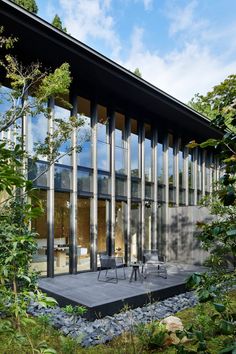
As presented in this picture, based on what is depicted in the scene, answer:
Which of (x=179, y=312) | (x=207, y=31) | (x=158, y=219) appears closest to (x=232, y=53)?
(x=207, y=31)

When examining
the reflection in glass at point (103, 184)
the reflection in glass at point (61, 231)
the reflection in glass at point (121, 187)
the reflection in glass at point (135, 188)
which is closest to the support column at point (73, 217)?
the reflection in glass at point (61, 231)

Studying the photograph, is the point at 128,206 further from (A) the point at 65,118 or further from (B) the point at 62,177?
(A) the point at 65,118

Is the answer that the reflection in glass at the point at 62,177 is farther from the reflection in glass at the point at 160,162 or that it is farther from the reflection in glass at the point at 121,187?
the reflection in glass at the point at 160,162

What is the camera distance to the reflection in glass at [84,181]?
37.8 feet

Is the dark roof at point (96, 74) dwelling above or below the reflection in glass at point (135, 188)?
above

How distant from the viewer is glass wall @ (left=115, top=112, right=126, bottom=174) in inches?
520

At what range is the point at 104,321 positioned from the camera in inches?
259

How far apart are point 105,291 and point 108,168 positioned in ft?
18.3

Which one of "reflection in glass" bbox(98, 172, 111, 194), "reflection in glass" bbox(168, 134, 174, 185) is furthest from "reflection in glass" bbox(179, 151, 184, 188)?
"reflection in glass" bbox(98, 172, 111, 194)

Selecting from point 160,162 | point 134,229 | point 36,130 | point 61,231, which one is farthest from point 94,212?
point 160,162

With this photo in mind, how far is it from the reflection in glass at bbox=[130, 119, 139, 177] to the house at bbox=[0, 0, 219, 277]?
47 millimetres

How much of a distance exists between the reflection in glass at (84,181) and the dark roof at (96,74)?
3093 mm

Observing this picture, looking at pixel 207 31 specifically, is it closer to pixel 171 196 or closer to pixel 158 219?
pixel 171 196

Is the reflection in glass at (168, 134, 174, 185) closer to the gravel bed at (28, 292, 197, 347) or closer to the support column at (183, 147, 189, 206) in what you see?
the support column at (183, 147, 189, 206)
